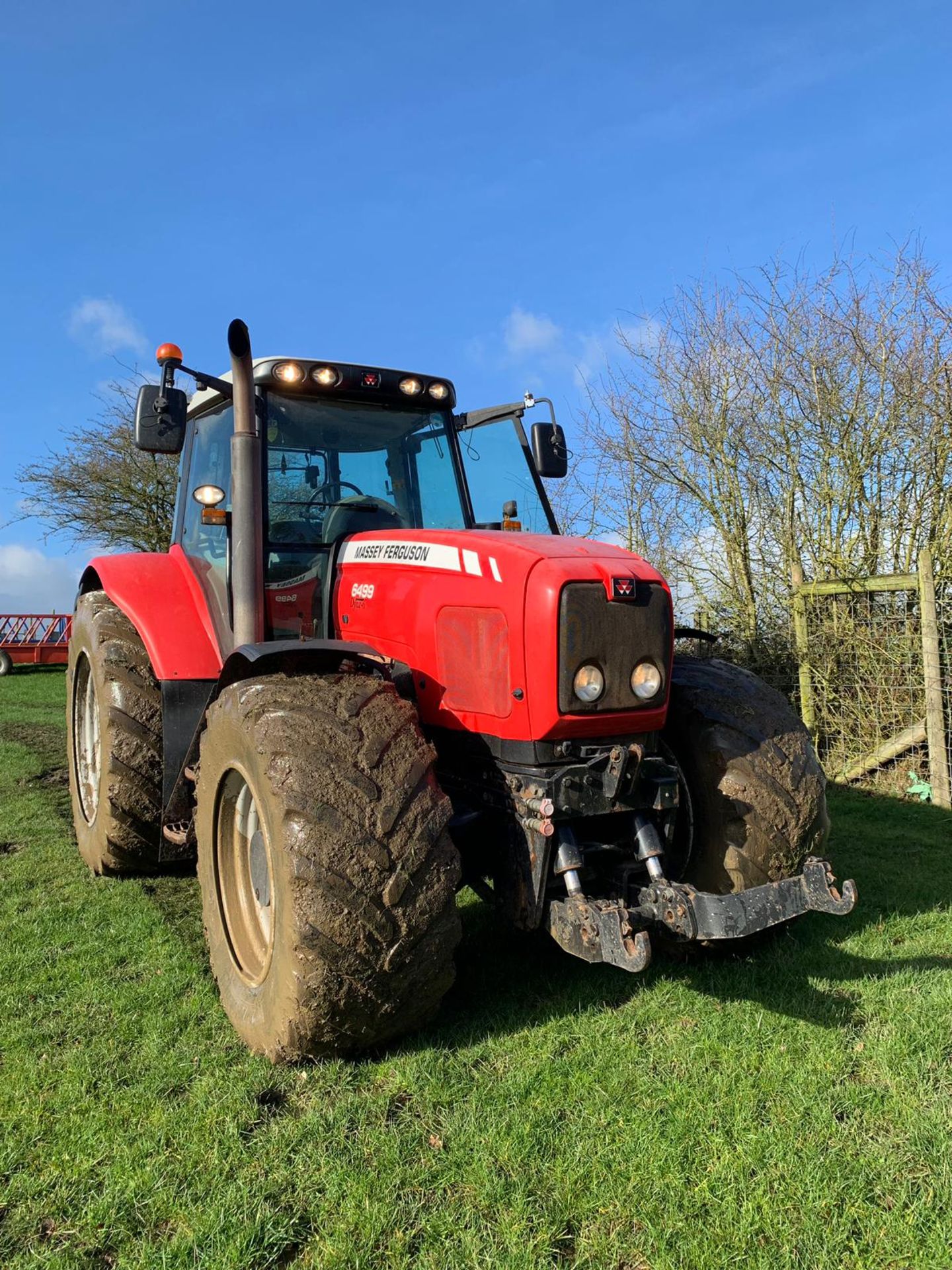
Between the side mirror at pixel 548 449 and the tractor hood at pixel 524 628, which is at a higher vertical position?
the side mirror at pixel 548 449

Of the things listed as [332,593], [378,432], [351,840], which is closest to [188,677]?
[332,593]

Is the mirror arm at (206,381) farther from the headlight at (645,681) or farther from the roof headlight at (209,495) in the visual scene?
the headlight at (645,681)

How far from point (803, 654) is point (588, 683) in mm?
5546

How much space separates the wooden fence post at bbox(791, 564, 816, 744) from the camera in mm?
7816

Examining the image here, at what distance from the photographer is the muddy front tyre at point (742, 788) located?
3328mm

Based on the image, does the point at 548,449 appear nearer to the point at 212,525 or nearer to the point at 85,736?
the point at 212,525

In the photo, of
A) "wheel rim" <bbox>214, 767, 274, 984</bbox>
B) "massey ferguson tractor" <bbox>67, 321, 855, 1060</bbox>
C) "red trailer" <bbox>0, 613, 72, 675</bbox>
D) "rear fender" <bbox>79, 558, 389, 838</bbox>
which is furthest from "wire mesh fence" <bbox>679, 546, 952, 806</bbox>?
"red trailer" <bbox>0, 613, 72, 675</bbox>

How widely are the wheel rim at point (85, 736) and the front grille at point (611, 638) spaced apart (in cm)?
320

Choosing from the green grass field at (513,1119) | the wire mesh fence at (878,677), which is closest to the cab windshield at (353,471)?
the green grass field at (513,1119)

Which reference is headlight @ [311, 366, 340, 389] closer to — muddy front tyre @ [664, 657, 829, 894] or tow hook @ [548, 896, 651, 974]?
muddy front tyre @ [664, 657, 829, 894]

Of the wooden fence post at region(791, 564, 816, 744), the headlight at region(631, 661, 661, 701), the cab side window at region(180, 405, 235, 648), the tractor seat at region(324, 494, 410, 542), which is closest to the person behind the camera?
the headlight at region(631, 661, 661, 701)

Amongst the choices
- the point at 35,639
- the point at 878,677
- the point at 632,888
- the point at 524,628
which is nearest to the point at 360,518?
the point at 524,628

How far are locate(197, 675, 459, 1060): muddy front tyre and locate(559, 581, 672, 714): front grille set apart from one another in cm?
53

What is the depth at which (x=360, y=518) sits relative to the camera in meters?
4.05
